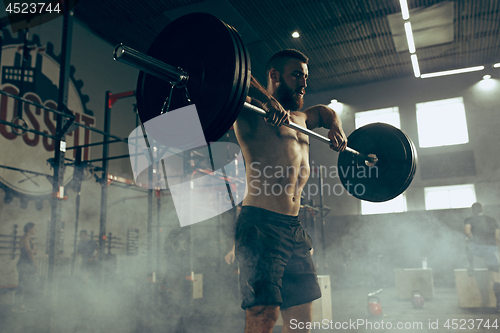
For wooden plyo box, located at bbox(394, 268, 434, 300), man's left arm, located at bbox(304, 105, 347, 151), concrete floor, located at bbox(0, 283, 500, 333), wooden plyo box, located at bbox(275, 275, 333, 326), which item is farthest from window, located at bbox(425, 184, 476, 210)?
man's left arm, located at bbox(304, 105, 347, 151)

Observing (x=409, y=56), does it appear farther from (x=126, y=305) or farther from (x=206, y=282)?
(x=126, y=305)

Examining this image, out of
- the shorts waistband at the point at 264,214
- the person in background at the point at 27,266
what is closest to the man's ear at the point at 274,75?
the shorts waistband at the point at 264,214

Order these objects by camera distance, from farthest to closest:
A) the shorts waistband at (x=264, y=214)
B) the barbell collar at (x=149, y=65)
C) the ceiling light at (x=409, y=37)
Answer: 1. the ceiling light at (x=409, y=37)
2. the shorts waistband at (x=264, y=214)
3. the barbell collar at (x=149, y=65)

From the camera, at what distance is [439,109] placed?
8.72 meters

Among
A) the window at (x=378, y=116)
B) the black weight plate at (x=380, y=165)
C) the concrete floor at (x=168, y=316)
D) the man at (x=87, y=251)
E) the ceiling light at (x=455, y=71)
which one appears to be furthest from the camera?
the window at (x=378, y=116)

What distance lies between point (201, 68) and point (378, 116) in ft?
28.7

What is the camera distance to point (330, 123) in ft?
6.26

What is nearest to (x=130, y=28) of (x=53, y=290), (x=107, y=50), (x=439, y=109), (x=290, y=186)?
(x=107, y=50)

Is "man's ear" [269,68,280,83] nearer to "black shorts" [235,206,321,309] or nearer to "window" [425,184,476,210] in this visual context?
"black shorts" [235,206,321,309]

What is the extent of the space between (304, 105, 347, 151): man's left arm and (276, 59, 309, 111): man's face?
283 millimetres

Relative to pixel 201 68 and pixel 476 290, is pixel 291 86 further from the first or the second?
pixel 476 290

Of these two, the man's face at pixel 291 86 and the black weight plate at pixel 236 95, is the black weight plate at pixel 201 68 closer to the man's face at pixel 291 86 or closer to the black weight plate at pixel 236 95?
the black weight plate at pixel 236 95

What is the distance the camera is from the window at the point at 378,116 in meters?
9.04

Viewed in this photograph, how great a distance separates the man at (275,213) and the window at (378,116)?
7913 mm
